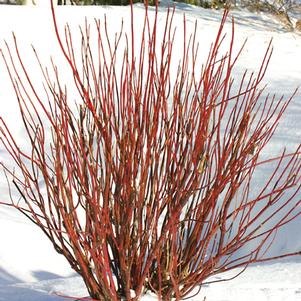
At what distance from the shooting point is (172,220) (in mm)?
2125

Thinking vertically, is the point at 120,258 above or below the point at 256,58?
above

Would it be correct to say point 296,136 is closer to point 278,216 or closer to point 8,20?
point 278,216

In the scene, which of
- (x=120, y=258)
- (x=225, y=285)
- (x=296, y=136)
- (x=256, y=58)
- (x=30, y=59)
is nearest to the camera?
(x=120, y=258)

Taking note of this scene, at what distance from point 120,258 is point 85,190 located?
303 mm

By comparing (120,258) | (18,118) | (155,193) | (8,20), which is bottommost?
(18,118)

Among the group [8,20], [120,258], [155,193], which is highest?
[155,193]

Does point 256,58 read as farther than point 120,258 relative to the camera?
Yes

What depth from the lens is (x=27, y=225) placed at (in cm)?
434

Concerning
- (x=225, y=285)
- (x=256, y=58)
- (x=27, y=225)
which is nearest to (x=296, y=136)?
(x=256, y=58)

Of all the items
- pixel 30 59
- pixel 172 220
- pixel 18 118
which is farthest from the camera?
pixel 30 59

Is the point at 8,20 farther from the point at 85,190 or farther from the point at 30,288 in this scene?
the point at 85,190

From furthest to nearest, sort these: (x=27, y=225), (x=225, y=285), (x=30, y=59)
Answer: (x=30, y=59)
(x=27, y=225)
(x=225, y=285)

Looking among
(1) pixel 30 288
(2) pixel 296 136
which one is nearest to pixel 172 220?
(1) pixel 30 288

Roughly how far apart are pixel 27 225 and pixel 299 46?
191 inches
